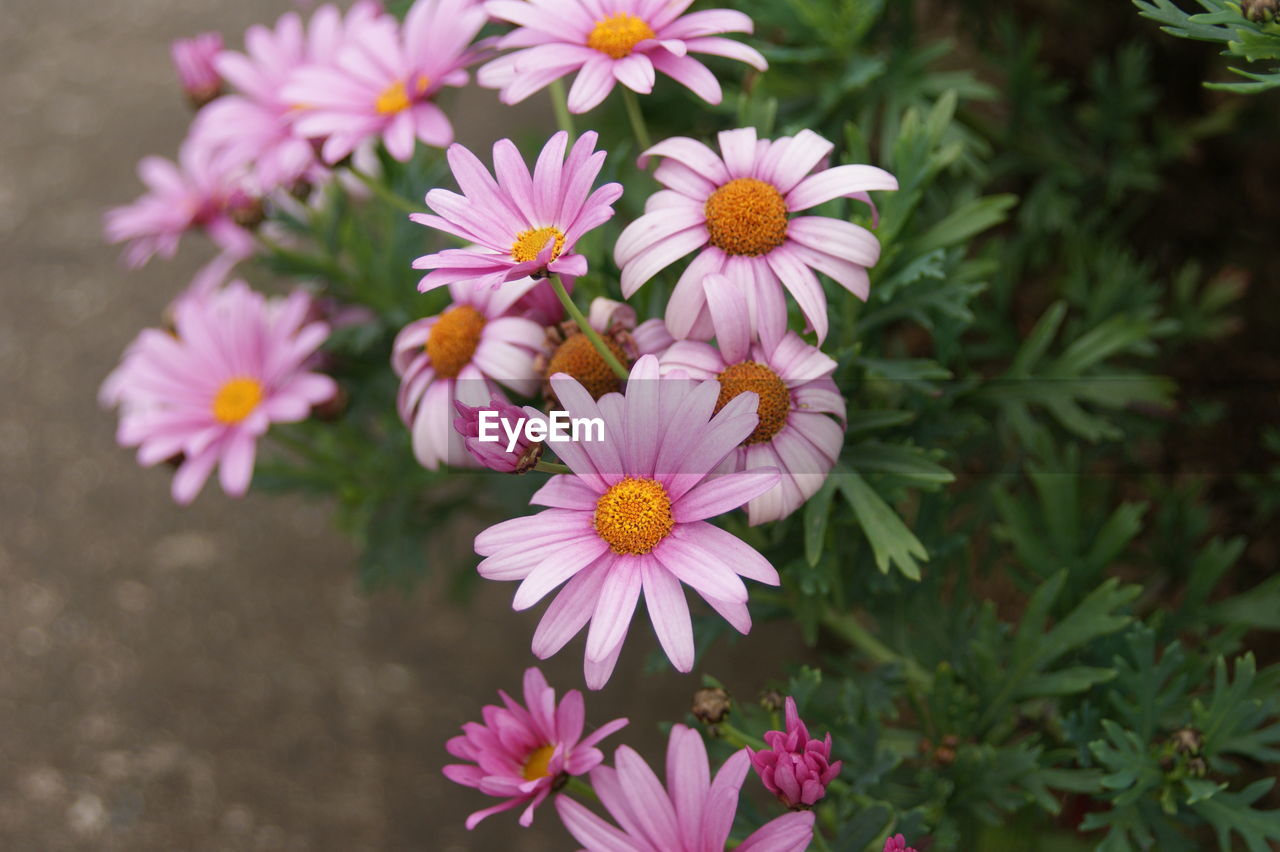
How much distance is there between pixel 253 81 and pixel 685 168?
0.72 metres

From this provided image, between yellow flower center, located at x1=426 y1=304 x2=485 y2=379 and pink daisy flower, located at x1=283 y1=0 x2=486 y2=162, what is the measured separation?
0.62 ft

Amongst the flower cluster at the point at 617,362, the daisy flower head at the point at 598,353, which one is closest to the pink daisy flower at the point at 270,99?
the flower cluster at the point at 617,362

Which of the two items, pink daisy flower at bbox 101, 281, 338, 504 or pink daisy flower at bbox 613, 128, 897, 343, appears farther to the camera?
pink daisy flower at bbox 101, 281, 338, 504

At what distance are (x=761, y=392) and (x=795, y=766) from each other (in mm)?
266

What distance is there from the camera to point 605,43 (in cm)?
93

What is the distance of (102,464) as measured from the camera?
6.46ft

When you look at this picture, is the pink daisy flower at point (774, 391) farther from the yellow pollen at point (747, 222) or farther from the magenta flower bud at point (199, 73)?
the magenta flower bud at point (199, 73)

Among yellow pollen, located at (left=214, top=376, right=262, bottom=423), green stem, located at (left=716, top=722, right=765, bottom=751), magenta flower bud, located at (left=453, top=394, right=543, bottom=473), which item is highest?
magenta flower bud, located at (left=453, top=394, right=543, bottom=473)

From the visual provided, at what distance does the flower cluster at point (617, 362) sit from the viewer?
75 cm

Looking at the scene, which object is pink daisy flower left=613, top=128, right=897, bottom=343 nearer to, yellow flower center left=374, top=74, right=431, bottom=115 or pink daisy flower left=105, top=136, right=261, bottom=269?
yellow flower center left=374, top=74, right=431, bottom=115

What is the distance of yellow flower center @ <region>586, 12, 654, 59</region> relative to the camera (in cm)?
93

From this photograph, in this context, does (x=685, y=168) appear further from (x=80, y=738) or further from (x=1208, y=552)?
(x=80, y=738)

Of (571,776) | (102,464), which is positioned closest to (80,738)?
(102,464)

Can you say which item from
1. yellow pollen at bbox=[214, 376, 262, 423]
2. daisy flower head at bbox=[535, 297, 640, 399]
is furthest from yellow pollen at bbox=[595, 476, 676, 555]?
yellow pollen at bbox=[214, 376, 262, 423]
